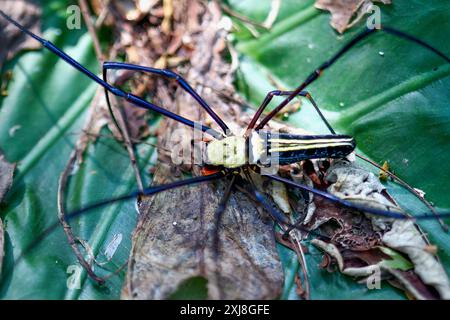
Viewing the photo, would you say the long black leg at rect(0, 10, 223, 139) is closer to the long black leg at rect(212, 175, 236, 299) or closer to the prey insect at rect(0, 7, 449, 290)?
the prey insect at rect(0, 7, 449, 290)

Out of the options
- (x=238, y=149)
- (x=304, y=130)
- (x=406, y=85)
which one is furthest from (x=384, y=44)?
(x=238, y=149)

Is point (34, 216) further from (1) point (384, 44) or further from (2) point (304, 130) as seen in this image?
(1) point (384, 44)

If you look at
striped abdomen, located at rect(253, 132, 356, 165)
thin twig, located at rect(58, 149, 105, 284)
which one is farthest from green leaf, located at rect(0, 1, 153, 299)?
striped abdomen, located at rect(253, 132, 356, 165)

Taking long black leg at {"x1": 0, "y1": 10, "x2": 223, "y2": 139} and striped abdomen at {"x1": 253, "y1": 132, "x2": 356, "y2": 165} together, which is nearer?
striped abdomen at {"x1": 253, "y1": 132, "x2": 356, "y2": 165}

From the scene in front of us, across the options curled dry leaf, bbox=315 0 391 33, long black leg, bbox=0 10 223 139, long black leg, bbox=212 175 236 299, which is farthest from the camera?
curled dry leaf, bbox=315 0 391 33

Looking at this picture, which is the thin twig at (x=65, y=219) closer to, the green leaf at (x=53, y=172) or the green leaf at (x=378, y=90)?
the green leaf at (x=53, y=172)

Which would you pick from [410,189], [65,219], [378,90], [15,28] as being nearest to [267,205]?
[410,189]

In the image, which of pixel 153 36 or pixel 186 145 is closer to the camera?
pixel 186 145
